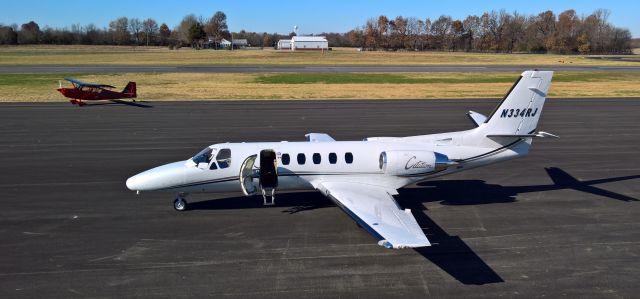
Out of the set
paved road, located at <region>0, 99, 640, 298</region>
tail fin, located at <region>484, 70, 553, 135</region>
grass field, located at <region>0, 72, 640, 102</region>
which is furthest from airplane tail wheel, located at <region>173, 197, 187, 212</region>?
grass field, located at <region>0, 72, 640, 102</region>

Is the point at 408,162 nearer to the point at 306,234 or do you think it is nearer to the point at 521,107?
the point at 306,234

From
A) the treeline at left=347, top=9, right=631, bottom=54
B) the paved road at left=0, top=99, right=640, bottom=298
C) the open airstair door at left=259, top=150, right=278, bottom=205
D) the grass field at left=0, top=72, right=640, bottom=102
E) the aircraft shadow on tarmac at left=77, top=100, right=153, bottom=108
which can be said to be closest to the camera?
the paved road at left=0, top=99, right=640, bottom=298

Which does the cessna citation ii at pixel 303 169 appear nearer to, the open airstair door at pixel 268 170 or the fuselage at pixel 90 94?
the open airstair door at pixel 268 170

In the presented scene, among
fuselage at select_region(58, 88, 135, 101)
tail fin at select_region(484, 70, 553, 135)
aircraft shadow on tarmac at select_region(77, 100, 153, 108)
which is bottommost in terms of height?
aircraft shadow on tarmac at select_region(77, 100, 153, 108)

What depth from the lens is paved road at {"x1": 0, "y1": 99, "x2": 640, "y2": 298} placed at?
37.1 feet

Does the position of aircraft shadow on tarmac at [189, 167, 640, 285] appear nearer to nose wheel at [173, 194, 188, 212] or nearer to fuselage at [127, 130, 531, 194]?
nose wheel at [173, 194, 188, 212]

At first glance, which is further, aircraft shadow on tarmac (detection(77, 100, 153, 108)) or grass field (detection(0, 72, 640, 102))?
grass field (detection(0, 72, 640, 102))

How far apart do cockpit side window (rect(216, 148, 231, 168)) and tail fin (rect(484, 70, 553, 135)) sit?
9.09m

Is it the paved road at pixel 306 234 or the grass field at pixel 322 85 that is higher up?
the grass field at pixel 322 85

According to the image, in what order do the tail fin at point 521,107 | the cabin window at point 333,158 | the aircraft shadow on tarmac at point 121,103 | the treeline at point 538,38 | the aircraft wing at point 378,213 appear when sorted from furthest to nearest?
1. the treeline at point 538,38
2. the aircraft shadow on tarmac at point 121,103
3. the tail fin at point 521,107
4. the cabin window at point 333,158
5. the aircraft wing at point 378,213

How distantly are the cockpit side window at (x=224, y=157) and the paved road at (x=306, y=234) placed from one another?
1676 millimetres

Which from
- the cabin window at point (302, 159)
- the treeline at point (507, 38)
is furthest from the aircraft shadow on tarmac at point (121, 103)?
the treeline at point (507, 38)

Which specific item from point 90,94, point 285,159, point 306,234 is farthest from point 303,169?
point 90,94

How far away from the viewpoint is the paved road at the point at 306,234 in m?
11.3
